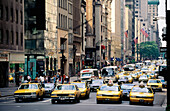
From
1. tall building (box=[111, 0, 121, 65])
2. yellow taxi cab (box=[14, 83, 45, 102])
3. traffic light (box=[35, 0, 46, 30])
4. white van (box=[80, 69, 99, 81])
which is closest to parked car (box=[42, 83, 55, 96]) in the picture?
yellow taxi cab (box=[14, 83, 45, 102])

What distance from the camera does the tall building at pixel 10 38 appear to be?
56594mm

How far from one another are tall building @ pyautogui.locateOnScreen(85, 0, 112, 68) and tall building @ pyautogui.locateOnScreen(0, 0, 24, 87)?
187ft

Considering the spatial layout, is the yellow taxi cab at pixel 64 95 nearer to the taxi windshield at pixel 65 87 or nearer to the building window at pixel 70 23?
the taxi windshield at pixel 65 87

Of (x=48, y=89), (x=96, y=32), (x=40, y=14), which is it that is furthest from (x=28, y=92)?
(x=96, y=32)

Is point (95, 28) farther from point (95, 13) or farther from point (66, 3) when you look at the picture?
point (66, 3)

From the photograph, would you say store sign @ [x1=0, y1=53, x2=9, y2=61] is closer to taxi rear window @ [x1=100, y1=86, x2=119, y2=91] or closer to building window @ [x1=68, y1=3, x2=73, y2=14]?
taxi rear window @ [x1=100, y1=86, x2=119, y2=91]

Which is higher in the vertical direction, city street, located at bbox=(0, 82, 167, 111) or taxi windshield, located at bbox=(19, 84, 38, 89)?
taxi windshield, located at bbox=(19, 84, 38, 89)

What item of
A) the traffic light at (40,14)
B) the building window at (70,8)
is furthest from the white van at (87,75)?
the building window at (70,8)

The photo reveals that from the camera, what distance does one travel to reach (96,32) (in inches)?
5443

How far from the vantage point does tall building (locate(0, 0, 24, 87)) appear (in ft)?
186

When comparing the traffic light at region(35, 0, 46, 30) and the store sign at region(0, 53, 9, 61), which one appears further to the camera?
the traffic light at region(35, 0, 46, 30)

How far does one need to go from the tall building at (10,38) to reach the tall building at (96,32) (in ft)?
187

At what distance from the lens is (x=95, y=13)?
13825 centimetres

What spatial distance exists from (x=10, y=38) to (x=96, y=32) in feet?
264
